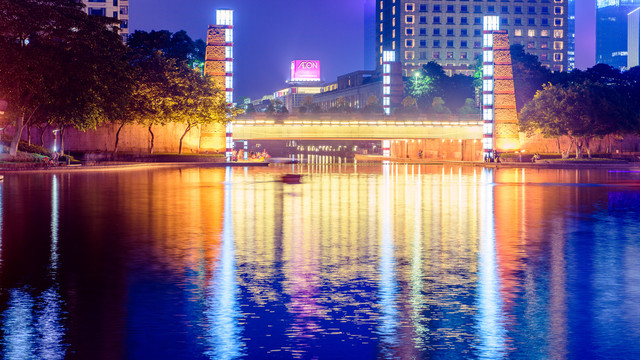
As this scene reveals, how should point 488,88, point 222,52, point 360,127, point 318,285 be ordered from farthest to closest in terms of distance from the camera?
point 360,127
point 222,52
point 488,88
point 318,285

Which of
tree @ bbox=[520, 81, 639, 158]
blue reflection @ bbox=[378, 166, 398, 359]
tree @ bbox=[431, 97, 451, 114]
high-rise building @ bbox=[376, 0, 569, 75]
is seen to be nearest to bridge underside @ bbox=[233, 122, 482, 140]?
tree @ bbox=[431, 97, 451, 114]

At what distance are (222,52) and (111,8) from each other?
51.7 m

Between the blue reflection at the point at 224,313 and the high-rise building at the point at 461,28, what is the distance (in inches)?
7277

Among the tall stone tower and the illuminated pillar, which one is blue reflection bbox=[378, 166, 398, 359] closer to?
the tall stone tower

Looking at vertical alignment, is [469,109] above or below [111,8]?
below

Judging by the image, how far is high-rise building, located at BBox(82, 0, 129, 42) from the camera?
14760cm

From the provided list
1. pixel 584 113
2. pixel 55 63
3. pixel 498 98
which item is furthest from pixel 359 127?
pixel 55 63

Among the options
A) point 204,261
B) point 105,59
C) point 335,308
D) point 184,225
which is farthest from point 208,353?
point 105,59

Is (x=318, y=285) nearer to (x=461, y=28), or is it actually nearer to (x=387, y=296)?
(x=387, y=296)

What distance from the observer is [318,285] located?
10.7 metres

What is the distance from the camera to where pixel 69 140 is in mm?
82438

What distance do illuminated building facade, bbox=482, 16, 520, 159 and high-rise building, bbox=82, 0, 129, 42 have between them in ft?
244

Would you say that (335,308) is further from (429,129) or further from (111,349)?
(429,129)

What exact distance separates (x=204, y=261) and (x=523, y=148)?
9590 cm
